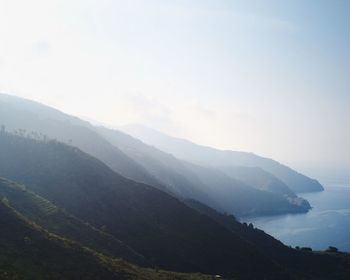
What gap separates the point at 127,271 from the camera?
174 ft

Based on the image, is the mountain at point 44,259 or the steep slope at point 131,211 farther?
the steep slope at point 131,211

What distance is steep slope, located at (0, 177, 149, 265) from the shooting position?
69438mm

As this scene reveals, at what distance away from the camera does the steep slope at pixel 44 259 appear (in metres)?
43.4

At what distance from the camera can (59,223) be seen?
72.1m

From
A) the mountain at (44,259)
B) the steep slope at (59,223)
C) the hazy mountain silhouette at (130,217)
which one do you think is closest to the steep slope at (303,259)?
the hazy mountain silhouette at (130,217)

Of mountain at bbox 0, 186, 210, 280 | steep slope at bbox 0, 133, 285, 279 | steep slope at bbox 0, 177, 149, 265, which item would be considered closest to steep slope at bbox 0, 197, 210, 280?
mountain at bbox 0, 186, 210, 280

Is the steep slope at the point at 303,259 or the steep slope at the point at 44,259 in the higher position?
the steep slope at the point at 303,259

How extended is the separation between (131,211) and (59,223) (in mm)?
38294

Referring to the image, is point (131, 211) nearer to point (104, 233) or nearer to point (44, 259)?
point (104, 233)

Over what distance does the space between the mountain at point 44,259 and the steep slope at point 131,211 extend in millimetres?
33738

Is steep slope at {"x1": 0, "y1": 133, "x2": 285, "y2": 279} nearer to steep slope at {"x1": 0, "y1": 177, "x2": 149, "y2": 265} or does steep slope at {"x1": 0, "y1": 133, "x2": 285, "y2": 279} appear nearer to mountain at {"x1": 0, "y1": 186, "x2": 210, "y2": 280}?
steep slope at {"x1": 0, "y1": 177, "x2": 149, "y2": 265}

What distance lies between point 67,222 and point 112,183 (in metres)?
50.8

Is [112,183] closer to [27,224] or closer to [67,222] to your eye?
[67,222]

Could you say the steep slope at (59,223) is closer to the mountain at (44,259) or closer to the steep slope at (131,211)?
the mountain at (44,259)
